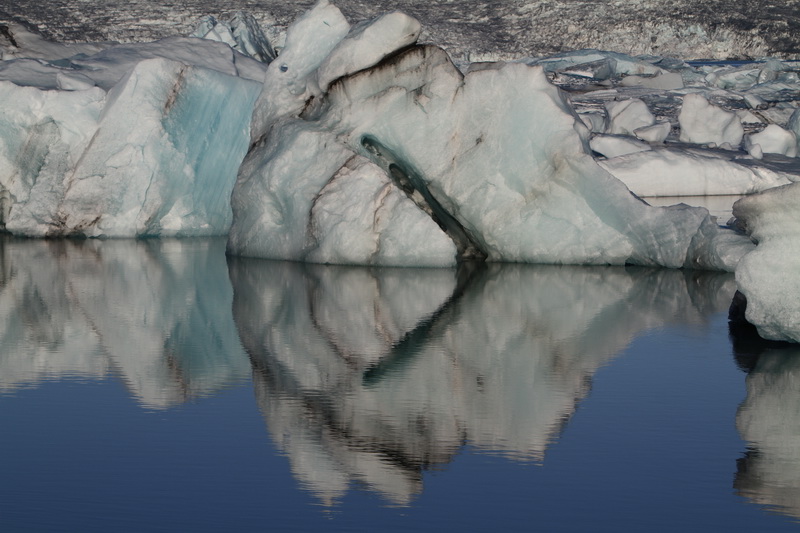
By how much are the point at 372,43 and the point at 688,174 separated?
8153 millimetres

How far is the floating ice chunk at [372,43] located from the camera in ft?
28.8

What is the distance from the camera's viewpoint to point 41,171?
1135 centimetres

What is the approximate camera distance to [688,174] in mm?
15977

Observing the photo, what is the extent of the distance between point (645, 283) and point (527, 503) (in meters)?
5.01

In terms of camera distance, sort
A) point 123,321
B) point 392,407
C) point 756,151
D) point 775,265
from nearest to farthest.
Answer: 1. point 392,407
2. point 775,265
3. point 123,321
4. point 756,151

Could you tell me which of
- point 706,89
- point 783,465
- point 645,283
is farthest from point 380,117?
point 706,89

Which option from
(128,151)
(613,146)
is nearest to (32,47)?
(128,151)

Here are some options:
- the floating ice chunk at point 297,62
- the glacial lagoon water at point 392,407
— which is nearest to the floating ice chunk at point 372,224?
the glacial lagoon water at point 392,407

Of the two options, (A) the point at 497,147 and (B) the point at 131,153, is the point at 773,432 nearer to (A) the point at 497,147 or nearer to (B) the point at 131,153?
(A) the point at 497,147

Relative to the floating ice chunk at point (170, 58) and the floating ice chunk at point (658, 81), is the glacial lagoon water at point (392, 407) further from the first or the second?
the floating ice chunk at point (658, 81)

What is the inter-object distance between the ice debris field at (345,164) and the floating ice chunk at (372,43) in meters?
0.01

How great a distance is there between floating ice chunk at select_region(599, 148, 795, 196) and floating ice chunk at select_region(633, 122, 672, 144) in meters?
2.25

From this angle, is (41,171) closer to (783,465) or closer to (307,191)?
(307,191)

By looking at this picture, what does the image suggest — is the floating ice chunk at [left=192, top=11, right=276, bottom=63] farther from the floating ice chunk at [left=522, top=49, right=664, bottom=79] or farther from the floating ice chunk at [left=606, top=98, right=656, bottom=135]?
the floating ice chunk at [left=606, top=98, right=656, bottom=135]
